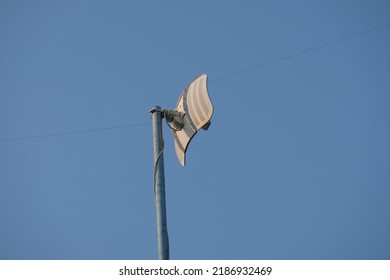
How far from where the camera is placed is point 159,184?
3254mm

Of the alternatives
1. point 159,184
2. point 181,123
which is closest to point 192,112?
point 181,123

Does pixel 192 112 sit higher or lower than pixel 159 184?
higher

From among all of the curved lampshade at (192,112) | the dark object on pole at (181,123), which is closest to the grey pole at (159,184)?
the dark object on pole at (181,123)

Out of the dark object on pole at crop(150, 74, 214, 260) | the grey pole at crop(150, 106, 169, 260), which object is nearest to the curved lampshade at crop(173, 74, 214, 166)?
the dark object on pole at crop(150, 74, 214, 260)

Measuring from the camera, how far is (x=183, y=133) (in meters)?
4.01

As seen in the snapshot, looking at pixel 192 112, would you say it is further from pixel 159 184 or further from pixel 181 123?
pixel 159 184

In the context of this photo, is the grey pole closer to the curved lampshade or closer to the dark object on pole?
the dark object on pole

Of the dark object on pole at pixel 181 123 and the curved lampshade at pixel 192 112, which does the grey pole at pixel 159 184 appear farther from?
the curved lampshade at pixel 192 112

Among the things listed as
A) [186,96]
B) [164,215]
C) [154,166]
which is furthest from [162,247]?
[186,96]

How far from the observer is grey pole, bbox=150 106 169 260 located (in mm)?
2990

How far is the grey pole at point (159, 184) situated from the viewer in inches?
118
